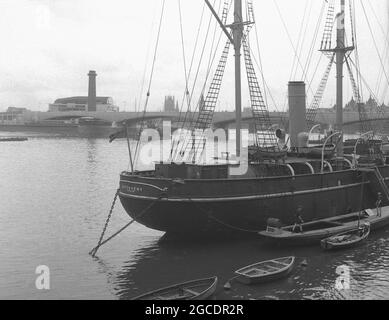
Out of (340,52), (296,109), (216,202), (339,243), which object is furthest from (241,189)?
(340,52)

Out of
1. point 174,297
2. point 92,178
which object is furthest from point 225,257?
point 92,178

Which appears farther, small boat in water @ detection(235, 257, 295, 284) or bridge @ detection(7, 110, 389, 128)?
bridge @ detection(7, 110, 389, 128)

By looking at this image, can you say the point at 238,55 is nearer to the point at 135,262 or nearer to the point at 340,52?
the point at 340,52

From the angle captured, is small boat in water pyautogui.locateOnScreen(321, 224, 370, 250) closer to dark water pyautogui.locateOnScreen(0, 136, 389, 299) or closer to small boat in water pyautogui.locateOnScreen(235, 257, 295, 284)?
dark water pyautogui.locateOnScreen(0, 136, 389, 299)

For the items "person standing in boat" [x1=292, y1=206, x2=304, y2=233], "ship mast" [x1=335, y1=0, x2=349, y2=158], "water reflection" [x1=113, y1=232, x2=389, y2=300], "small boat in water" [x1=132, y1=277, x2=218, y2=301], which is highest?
"ship mast" [x1=335, y1=0, x2=349, y2=158]

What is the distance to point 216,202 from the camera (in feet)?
56.8

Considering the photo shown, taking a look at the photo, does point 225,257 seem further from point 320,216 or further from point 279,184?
point 320,216

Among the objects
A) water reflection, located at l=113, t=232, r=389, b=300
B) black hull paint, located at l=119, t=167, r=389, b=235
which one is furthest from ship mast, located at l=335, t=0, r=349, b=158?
water reflection, located at l=113, t=232, r=389, b=300

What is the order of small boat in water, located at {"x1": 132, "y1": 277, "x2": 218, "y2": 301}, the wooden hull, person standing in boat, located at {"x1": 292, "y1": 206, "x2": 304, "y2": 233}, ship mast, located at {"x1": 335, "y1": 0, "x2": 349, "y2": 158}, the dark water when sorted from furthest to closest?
ship mast, located at {"x1": 335, "y1": 0, "x2": 349, "y2": 158} < person standing in boat, located at {"x1": 292, "y1": 206, "x2": 304, "y2": 233} < the wooden hull < the dark water < small boat in water, located at {"x1": 132, "y1": 277, "x2": 218, "y2": 301}

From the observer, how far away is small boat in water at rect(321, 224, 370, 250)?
1794cm

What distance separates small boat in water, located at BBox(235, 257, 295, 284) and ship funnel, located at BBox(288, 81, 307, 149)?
1116 cm

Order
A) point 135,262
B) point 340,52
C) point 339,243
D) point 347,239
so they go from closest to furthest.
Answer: point 135,262
point 339,243
point 347,239
point 340,52

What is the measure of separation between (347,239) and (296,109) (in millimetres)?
9485

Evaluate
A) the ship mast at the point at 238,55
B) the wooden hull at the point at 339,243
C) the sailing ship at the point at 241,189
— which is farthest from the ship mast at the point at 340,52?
the wooden hull at the point at 339,243
